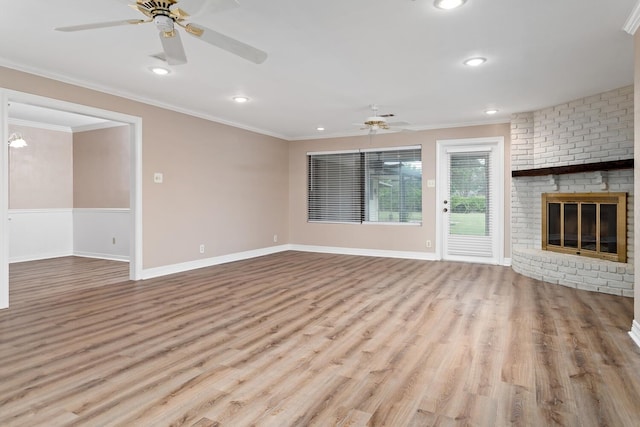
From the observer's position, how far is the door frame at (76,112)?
378 cm

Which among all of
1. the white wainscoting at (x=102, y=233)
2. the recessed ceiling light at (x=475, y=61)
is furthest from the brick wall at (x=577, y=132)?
the white wainscoting at (x=102, y=233)

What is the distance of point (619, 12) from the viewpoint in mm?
2756

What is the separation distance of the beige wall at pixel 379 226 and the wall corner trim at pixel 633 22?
344cm

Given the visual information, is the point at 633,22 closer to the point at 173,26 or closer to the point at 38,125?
the point at 173,26

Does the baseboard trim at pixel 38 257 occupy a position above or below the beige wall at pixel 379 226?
below

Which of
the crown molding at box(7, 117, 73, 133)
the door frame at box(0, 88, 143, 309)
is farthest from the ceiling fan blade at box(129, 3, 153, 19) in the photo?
the crown molding at box(7, 117, 73, 133)

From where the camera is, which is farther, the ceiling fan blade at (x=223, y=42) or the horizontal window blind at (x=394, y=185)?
the horizontal window blind at (x=394, y=185)

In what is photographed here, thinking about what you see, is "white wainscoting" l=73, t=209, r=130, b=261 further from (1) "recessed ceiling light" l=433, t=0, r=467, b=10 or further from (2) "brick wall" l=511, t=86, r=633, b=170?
(2) "brick wall" l=511, t=86, r=633, b=170

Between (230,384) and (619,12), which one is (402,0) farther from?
(230,384)

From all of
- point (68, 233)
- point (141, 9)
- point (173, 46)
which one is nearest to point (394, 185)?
point (173, 46)

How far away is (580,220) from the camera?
5.11 meters

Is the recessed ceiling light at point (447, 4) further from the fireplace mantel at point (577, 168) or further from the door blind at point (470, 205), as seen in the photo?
the door blind at point (470, 205)

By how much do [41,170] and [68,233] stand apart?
125cm

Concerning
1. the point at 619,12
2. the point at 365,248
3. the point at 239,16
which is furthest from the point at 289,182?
the point at 619,12
